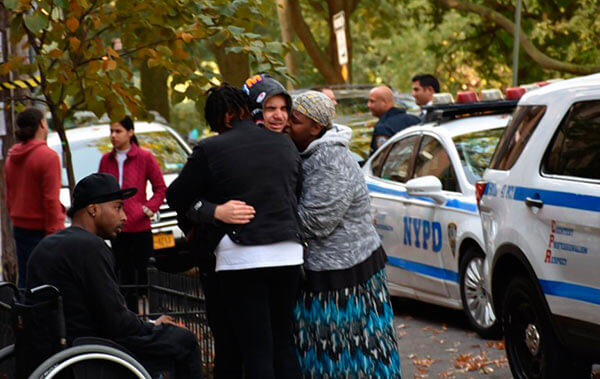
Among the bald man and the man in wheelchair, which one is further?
the bald man

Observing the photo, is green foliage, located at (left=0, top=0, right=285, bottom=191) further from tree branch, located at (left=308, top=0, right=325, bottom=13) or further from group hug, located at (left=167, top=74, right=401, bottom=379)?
tree branch, located at (left=308, top=0, right=325, bottom=13)

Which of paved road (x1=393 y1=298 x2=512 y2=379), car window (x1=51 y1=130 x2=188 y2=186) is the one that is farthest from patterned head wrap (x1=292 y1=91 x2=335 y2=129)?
car window (x1=51 y1=130 x2=188 y2=186)

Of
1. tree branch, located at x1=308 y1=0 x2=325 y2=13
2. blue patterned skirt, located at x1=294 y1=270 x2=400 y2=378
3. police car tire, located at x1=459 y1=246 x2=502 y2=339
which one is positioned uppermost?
tree branch, located at x1=308 y1=0 x2=325 y2=13

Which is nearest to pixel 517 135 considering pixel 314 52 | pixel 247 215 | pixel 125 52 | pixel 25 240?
pixel 247 215

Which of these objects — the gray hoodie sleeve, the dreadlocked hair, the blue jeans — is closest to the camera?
the dreadlocked hair

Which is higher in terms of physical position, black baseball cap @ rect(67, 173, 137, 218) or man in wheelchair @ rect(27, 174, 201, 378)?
black baseball cap @ rect(67, 173, 137, 218)

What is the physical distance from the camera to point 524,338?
7078 mm

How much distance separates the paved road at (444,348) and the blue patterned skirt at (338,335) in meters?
2.24

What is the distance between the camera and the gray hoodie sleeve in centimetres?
582

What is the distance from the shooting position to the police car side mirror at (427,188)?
31.1 feet

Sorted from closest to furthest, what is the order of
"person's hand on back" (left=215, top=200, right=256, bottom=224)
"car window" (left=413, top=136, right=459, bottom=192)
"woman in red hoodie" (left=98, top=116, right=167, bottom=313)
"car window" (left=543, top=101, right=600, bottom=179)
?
1. "person's hand on back" (left=215, top=200, right=256, bottom=224)
2. "car window" (left=543, top=101, right=600, bottom=179)
3. "woman in red hoodie" (left=98, top=116, right=167, bottom=313)
4. "car window" (left=413, top=136, right=459, bottom=192)

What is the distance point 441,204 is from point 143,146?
16.6ft

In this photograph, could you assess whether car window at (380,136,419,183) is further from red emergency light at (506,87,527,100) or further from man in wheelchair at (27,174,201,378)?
man in wheelchair at (27,174,201,378)

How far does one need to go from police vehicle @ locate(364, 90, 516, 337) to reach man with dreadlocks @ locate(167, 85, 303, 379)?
364 cm
